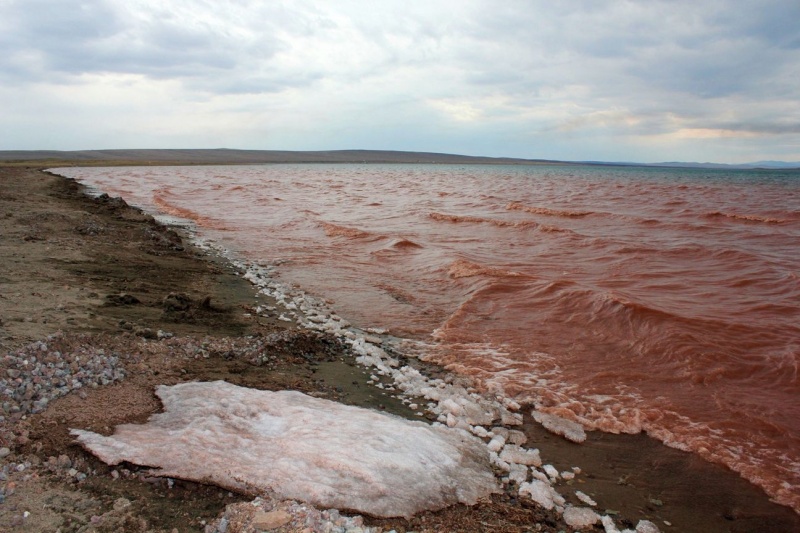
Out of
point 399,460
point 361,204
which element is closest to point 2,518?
point 399,460

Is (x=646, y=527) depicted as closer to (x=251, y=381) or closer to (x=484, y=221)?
(x=251, y=381)

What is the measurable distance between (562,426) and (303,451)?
9.91 ft

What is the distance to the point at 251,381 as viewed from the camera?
521cm

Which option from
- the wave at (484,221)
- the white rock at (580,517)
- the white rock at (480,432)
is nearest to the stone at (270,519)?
the white rock at (580,517)

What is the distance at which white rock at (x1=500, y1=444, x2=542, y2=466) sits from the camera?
448cm

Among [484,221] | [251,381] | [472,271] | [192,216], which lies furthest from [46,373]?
[484,221]

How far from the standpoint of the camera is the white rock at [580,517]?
369 cm

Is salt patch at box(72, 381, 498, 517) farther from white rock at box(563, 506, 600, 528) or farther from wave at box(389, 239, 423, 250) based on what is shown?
wave at box(389, 239, 423, 250)

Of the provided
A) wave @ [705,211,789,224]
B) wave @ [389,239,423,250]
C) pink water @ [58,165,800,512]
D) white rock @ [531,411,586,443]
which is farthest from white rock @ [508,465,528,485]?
wave @ [705,211,789,224]

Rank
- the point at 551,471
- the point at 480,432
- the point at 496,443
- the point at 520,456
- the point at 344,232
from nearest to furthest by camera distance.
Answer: the point at 551,471
the point at 520,456
the point at 496,443
the point at 480,432
the point at 344,232

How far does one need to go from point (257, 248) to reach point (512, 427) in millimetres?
11731

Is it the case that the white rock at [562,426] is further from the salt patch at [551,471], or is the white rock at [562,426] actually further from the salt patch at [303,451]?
the salt patch at [303,451]

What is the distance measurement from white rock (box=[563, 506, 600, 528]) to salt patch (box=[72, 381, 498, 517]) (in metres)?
0.61

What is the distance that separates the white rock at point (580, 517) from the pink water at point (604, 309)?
5.91 feet
